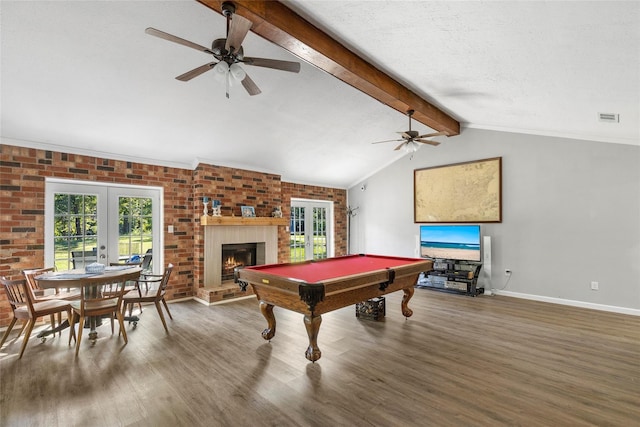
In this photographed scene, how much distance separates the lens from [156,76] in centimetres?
347

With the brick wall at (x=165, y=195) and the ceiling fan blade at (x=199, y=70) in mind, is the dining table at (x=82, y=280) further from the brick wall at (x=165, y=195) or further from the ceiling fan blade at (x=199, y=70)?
the ceiling fan blade at (x=199, y=70)

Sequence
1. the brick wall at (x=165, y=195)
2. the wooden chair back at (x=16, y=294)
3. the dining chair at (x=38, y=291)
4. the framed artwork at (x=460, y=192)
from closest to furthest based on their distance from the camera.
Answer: the wooden chair back at (x=16, y=294), the dining chair at (x=38, y=291), the brick wall at (x=165, y=195), the framed artwork at (x=460, y=192)

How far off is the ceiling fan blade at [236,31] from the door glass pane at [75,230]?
3834 mm

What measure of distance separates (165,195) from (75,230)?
4.43 ft

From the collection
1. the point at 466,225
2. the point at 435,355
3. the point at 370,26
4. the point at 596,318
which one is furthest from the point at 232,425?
the point at 466,225

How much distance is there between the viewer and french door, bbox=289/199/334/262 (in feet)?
25.3

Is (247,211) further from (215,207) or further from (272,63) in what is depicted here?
(272,63)

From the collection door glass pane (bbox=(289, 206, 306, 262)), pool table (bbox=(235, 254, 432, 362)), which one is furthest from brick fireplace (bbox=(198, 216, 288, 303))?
pool table (bbox=(235, 254, 432, 362))

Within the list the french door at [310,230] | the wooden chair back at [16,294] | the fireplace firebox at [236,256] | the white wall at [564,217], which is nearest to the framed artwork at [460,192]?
the white wall at [564,217]

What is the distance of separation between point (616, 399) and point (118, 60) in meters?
5.23

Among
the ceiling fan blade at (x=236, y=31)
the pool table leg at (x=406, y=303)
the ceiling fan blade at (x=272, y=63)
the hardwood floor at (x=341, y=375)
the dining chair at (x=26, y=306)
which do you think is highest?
the ceiling fan blade at (x=236, y=31)

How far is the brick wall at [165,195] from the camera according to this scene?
404 centimetres

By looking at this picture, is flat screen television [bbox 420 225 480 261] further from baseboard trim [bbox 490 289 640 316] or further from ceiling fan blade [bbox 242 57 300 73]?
ceiling fan blade [bbox 242 57 300 73]

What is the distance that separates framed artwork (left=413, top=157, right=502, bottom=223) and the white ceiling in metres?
0.89
